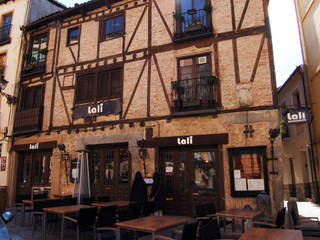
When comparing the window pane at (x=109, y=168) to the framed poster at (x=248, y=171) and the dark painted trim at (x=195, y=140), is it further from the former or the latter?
the framed poster at (x=248, y=171)

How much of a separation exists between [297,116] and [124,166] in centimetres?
603

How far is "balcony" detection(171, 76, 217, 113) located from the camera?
870 centimetres

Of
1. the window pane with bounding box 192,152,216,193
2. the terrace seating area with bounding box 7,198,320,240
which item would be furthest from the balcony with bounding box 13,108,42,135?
the window pane with bounding box 192,152,216,193

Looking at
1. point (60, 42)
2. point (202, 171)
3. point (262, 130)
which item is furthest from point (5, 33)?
point (262, 130)

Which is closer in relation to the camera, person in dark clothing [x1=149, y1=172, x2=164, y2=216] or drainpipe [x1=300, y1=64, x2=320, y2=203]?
person in dark clothing [x1=149, y1=172, x2=164, y2=216]

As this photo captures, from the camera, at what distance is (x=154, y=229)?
3.93m

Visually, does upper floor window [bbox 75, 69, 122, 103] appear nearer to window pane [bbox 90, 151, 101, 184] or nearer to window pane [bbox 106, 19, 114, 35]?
window pane [bbox 106, 19, 114, 35]

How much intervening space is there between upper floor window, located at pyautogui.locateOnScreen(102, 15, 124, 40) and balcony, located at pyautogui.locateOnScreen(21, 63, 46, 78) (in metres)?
3.43

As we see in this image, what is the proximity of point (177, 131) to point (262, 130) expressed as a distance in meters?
2.66

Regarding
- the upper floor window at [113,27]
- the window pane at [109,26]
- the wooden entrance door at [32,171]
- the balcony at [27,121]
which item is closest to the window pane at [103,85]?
the upper floor window at [113,27]

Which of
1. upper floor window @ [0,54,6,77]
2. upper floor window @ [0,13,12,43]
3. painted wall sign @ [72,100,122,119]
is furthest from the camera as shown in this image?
upper floor window @ [0,13,12,43]

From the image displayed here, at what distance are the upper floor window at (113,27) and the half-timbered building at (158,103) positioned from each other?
46 millimetres

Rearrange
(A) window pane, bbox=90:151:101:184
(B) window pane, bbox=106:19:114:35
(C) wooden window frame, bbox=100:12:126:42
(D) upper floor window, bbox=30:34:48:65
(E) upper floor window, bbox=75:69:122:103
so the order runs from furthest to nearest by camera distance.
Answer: (D) upper floor window, bbox=30:34:48:65 → (B) window pane, bbox=106:19:114:35 → (C) wooden window frame, bbox=100:12:126:42 → (E) upper floor window, bbox=75:69:122:103 → (A) window pane, bbox=90:151:101:184

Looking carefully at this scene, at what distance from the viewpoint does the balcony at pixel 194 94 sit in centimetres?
870
